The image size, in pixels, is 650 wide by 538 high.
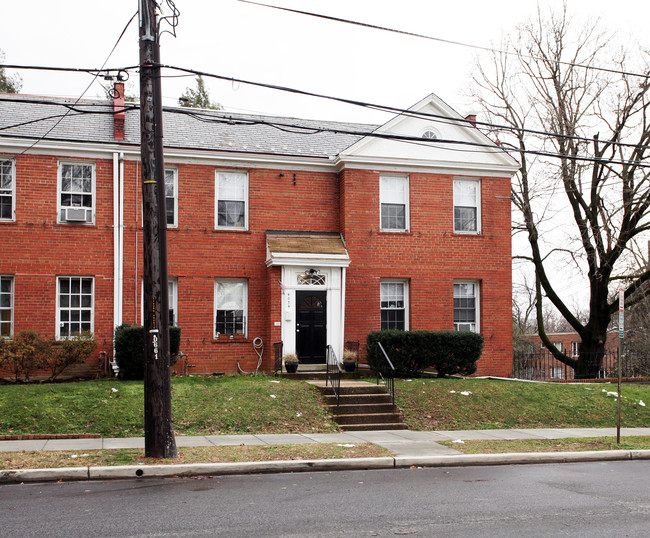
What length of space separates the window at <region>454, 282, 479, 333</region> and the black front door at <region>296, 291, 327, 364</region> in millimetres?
4305

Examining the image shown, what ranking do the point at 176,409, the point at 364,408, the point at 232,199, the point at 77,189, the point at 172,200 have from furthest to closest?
the point at 232,199 → the point at 172,200 → the point at 77,189 → the point at 364,408 → the point at 176,409

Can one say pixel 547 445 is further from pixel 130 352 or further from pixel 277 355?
pixel 130 352

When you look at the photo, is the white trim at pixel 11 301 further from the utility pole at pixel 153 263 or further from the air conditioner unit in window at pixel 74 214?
the utility pole at pixel 153 263

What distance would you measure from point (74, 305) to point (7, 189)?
3494 millimetres

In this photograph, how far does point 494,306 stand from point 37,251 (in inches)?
518

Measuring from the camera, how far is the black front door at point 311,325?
19766mm

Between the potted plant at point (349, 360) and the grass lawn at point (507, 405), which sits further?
the potted plant at point (349, 360)

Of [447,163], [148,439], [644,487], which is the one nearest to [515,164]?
[447,163]

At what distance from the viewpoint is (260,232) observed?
20.3 metres

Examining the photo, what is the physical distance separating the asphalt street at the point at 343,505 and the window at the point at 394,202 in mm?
11377

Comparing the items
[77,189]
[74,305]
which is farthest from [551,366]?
[77,189]

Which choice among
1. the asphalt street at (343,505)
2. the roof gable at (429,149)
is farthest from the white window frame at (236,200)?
the asphalt street at (343,505)

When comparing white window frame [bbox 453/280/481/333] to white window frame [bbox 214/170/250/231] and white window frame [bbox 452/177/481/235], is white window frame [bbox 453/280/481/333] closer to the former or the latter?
white window frame [bbox 452/177/481/235]

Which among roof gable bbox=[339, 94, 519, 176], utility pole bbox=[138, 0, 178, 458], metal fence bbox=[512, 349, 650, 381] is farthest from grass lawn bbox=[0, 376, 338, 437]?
metal fence bbox=[512, 349, 650, 381]
